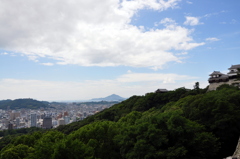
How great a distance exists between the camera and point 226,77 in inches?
1243

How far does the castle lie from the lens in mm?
30622

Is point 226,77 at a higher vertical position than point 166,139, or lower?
higher

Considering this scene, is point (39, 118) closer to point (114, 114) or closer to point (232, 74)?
point (114, 114)

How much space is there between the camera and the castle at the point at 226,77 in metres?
30.6

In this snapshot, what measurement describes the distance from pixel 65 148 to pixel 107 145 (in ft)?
19.6

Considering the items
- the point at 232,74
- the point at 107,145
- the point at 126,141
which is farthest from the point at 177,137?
the point at 232,74

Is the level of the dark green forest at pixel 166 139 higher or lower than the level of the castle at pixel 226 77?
lower

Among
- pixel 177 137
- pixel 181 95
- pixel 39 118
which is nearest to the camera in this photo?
pixel 177 137

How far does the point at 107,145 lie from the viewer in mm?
19344

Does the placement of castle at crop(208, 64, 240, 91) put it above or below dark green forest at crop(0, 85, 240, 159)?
above

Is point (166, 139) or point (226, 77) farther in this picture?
point (226, 77)

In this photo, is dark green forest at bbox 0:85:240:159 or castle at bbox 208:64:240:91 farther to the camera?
castle at bbox 208:64:240:91

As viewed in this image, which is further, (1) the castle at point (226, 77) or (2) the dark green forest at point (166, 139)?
(1) the castle at point (226, 77)

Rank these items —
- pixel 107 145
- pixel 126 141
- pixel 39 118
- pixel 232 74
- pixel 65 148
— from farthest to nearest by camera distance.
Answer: pixel 39 118
pixel 232 74
pixel 107 145
pixel 126 141
pixel 65 148
